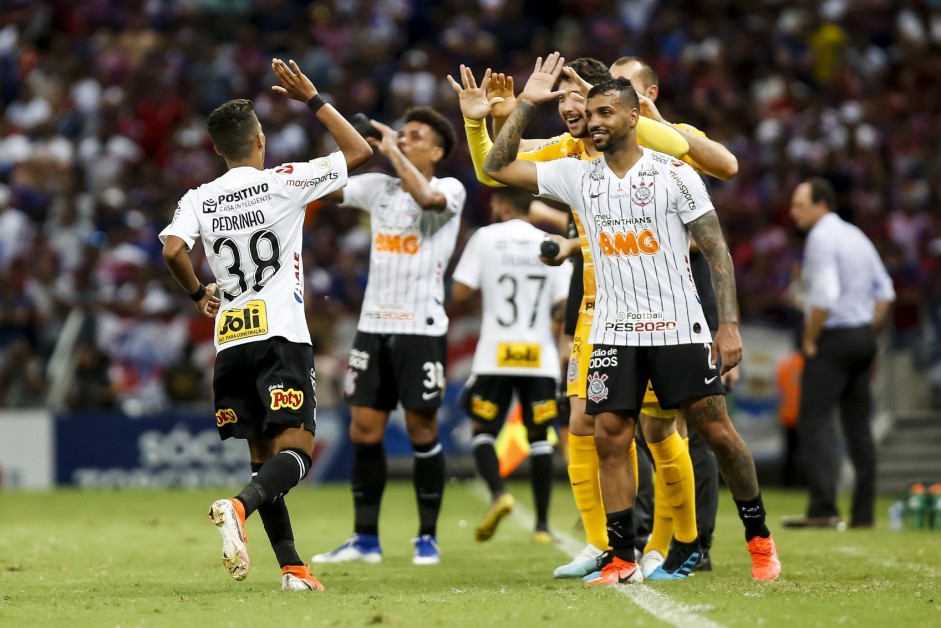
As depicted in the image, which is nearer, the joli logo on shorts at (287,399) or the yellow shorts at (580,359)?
the joli logo on shorts at (287,399)

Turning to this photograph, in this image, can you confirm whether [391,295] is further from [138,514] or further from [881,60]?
[881,60]

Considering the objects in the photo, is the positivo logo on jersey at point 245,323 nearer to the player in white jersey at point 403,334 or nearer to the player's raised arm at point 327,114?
the player's raised arm at point 327,114

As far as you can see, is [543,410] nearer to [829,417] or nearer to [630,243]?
[829,417]

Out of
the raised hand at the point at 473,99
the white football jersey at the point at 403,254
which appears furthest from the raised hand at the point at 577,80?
the white football jersey at the point at 403,254

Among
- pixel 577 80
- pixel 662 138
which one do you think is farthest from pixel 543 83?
pixel 662 138

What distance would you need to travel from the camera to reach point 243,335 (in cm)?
734

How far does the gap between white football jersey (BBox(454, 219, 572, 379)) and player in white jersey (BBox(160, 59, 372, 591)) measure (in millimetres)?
3819

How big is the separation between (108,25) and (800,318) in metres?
13.3

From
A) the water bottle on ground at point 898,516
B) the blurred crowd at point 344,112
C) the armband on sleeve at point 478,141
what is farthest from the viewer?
the blurred crowd at point 344,112

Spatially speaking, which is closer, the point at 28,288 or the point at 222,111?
the point at 222,111

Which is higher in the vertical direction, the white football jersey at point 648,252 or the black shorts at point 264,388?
the white football jersey at point 648,252

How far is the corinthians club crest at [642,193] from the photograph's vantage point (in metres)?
7.30

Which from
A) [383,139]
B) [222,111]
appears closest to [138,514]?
[383,139]

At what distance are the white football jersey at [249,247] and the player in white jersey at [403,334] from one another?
5.92ft
